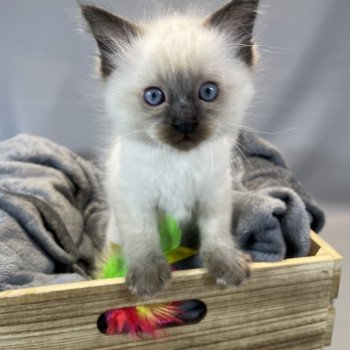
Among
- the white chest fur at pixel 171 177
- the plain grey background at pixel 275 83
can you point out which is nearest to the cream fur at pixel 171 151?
the white chest fur at pixel 171 177

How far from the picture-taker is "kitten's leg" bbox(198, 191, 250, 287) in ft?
3.59

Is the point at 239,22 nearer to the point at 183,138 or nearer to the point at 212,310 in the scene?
the point at 183,138

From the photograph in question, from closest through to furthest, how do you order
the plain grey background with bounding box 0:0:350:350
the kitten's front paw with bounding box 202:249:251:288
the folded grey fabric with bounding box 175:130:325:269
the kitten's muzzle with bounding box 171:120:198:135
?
the kitten's muzzle with bounding box 171:120:198:135, the kitten's front paw with bounding box 202:249:251:288, the folded grey fabric with bounding box 175:130:325:269, the plain grey background with bounding box 0:0:350:350

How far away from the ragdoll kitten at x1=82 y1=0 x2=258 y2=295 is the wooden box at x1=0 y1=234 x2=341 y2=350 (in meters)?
0.05

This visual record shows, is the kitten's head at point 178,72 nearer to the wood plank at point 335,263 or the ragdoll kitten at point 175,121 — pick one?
the ragdoll kitten at point 175,121

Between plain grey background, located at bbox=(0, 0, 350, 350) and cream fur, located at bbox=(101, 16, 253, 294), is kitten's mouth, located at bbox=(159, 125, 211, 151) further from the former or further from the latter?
plain grey background, located at bbox=(0, 0, 350, 350)

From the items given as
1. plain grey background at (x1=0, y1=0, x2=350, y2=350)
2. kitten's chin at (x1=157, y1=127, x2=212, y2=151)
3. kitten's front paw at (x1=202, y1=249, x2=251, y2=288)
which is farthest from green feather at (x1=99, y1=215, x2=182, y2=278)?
plain grey background at (x1=0, y1=0, x2=350, y2=350)

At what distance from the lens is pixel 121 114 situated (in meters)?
1.08

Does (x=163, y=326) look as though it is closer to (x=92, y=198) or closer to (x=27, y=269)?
(x=27, y=269)

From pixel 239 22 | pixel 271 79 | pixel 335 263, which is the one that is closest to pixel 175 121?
pixel 239 22

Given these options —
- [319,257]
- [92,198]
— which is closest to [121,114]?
[319,257]

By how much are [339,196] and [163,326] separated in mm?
1044

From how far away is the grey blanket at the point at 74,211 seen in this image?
1.22 meters

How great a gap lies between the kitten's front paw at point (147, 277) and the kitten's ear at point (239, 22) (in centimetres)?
46
